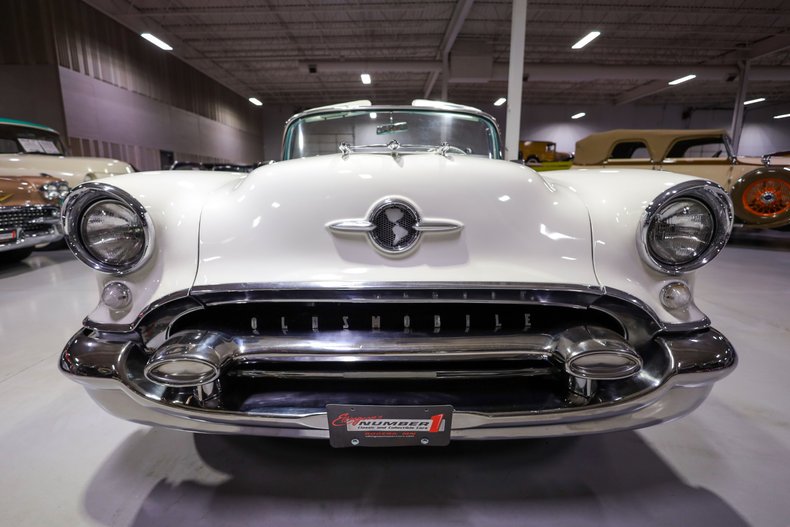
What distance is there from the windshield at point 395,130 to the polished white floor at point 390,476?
1.62 metres

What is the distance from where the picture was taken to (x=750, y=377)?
2070mm

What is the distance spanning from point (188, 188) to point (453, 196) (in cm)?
85

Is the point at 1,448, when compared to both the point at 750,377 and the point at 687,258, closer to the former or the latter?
the point at 687,258

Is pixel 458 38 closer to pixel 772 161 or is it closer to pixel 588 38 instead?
pixel 588 38

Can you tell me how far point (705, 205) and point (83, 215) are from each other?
177cm

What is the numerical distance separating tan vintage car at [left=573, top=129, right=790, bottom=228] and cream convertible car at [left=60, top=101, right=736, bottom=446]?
5684 mm

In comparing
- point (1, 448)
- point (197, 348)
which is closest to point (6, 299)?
point (1, 448)

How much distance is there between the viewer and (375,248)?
1.16 meters

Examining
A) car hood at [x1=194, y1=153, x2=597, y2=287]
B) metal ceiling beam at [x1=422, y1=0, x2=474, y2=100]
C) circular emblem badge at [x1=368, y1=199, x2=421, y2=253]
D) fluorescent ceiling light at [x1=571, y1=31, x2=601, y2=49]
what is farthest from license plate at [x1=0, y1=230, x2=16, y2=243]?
fluorescent ceiling light at [x1=571, y1=31, x2=601, y2=49]

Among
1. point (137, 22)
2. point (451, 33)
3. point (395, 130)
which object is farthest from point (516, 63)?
point (137, 22)

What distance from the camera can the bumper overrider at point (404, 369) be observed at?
1041 millimetres

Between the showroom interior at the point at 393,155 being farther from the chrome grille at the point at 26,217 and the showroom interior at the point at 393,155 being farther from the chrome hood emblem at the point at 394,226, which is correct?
the chrome hood emblem at the point at 394,226

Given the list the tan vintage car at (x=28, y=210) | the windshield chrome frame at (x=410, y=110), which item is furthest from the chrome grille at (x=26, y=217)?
the windshield chrome frame at (x=410, y=110)

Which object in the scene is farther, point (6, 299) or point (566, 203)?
point (6, 299)
